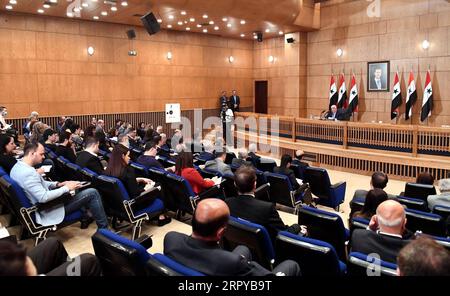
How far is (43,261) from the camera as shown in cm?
243

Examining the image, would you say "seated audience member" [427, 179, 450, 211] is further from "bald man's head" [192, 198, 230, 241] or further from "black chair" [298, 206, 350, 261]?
"bald man's head" [192, 198, 230, 241]

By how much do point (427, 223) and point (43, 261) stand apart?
3098mm

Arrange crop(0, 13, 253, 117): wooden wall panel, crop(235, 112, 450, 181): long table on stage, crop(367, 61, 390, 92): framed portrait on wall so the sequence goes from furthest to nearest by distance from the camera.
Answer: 1. crop(367, 61, 390, 92): framed portrait on wall
2. crop(0, 13, 253, 117): wooden wall panel
3. crop(235, 112, 450, 181): long table on stage

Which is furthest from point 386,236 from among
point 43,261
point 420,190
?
point 420,190

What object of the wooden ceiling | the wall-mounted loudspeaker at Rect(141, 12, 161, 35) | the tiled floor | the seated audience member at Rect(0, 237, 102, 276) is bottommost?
the tiled floor

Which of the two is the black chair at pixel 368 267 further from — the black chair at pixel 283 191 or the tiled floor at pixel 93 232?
the black chair at pixel 283 191

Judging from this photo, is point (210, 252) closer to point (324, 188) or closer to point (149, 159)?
point (149, 159)

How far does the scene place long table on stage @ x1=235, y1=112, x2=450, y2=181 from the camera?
26.8 feet

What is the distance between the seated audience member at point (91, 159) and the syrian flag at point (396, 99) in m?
9.99

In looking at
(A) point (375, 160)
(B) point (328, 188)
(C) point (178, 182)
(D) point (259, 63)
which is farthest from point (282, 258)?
(D) point (259, 63)

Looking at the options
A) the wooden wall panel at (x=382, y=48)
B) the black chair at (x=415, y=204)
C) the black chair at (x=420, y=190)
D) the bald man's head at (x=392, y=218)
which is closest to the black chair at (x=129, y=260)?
the bald man's head at (x=392, y=218)

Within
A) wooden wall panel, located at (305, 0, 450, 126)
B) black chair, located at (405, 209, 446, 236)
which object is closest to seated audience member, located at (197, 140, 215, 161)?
black chair, located at (405, 209, 446, 236)

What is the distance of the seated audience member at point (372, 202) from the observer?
339cm

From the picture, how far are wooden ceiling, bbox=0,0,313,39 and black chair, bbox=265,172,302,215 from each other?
21.2ft
